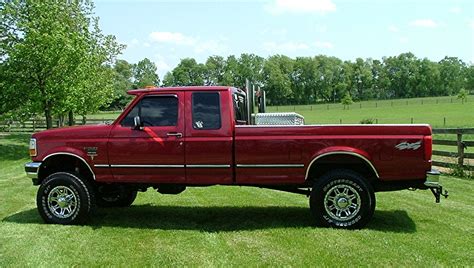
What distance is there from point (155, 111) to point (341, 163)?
9.50 ft

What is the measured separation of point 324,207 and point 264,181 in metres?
0.94

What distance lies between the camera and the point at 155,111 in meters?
7.14

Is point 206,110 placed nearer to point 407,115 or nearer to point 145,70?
point 407,115

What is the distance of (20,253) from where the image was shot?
579 cm

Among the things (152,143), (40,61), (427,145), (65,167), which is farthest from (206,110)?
(40,61)

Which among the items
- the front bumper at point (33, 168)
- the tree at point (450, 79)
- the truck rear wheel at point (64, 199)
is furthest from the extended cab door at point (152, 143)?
the tree at point (450, 79)

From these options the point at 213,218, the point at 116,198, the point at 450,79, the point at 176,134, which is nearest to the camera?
the point at 176,134

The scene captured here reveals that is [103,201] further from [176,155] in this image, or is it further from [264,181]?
[264,181]

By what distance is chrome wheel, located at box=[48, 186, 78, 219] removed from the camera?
7297mm

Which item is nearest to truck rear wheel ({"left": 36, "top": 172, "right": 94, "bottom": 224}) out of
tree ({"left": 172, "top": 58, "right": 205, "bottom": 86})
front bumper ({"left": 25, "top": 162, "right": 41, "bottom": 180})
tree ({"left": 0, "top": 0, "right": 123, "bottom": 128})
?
front bumper ({"left": 25, "top": 162, "right": 41, "bottom": 180})

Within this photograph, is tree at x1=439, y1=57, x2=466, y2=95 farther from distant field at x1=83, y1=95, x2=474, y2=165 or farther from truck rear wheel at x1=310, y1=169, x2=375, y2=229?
truck rear wheel at x1=310, y1=169, x2=375, y2=229

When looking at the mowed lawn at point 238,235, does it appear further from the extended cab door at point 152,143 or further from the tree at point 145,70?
the tree at point 145,70

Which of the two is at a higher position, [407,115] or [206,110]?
[206,110]

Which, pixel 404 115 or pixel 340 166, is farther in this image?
pixel 404 115
